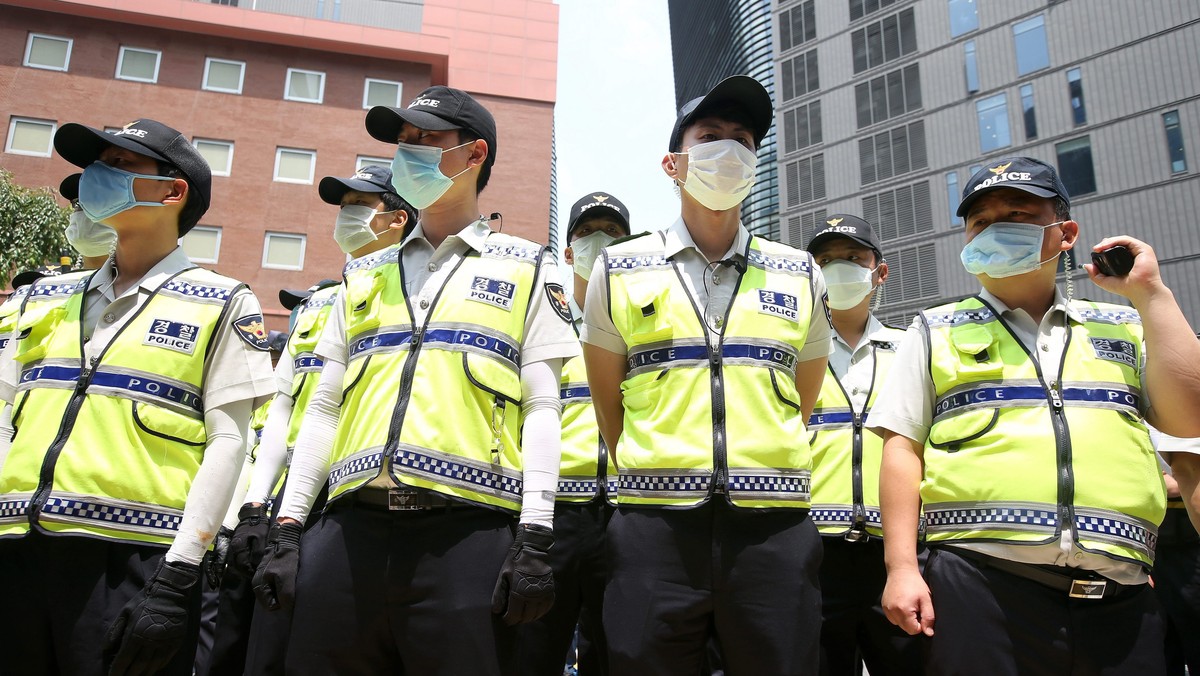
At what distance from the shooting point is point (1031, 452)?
316cm

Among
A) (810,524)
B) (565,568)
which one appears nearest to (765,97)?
(810,524)

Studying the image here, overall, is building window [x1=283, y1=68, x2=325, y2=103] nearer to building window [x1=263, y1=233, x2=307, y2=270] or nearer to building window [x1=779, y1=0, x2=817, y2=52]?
building window [x1=263, y1=233, x2=307, y2=270]

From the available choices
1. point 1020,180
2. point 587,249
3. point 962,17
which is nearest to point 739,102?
point 1020,180

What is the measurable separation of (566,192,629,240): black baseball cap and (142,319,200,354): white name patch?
329 cm

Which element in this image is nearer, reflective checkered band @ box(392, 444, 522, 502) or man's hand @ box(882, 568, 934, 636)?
reflective checkered band @ box(392, 444, 522, 502)

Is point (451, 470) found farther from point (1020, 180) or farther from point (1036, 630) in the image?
point (1020, 180)

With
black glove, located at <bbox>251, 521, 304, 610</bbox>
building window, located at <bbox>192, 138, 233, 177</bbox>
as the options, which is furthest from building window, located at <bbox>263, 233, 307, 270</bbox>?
black glove, located at <bbox>251, 521, 304, 610</bbox>

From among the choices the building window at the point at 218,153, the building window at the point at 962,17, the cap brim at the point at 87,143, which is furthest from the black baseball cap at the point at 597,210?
the building window at the point at 962,17

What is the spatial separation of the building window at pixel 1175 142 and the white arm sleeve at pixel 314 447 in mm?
32065

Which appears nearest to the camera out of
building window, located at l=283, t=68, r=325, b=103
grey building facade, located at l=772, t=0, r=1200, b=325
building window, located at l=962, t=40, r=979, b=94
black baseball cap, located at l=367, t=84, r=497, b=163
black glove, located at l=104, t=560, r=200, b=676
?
black glove, located at l=104, t=560, r=200, b=676

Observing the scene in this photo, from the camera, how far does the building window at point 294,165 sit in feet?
97.7

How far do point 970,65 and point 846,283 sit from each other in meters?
33.0

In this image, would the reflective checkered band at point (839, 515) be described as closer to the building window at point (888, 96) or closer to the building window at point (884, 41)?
the building window at point (888, 96)

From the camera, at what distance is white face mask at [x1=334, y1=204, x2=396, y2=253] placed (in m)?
5.79
